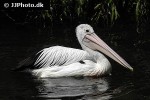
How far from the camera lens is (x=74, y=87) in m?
7.84

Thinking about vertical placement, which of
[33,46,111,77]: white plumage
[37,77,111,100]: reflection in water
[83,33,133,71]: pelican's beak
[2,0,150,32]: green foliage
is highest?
[2,0,150,32]: green foliage

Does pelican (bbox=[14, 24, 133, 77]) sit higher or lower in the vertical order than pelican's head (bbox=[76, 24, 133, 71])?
lower

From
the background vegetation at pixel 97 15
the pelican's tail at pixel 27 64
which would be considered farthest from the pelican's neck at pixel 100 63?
the background vegetation at pixel 97 15

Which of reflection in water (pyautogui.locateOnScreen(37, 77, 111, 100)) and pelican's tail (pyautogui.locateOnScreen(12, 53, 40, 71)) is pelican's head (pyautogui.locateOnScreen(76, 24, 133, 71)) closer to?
reflection in water (pyautogui.locateOnScreen(37, 77, 111, 100))

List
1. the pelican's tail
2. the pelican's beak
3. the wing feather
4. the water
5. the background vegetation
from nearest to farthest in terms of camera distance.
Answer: the water < the pelican's tail < the wing feather < the pelican's beak < the background vegetation

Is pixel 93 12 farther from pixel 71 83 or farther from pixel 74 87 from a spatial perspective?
pixel 74 87

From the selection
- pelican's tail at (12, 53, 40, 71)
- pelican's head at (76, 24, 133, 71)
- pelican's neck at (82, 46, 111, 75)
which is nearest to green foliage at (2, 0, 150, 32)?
pelican's head at (76, 24, 133, 71)

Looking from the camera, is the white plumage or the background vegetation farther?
the background vegetation

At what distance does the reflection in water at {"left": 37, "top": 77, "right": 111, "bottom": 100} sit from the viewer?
7.35m

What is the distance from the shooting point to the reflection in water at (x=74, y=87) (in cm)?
735

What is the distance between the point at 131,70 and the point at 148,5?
3653 millimetres

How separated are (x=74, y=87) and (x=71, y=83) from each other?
39cm

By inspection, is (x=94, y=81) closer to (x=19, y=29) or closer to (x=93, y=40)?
(x=93, y=40)

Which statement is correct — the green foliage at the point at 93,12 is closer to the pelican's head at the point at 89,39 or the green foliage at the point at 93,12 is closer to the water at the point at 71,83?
the water at the point at 71,83
